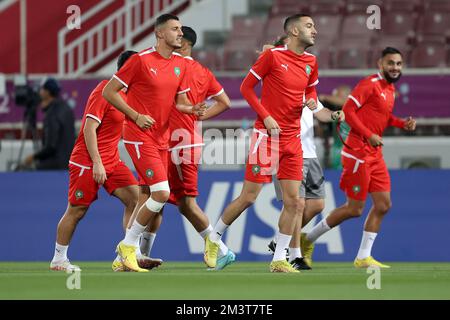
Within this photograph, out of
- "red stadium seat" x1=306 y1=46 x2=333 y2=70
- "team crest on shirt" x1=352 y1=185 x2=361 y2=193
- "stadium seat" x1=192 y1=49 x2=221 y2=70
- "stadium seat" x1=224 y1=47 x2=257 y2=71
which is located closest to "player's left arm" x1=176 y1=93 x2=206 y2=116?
"team crest on shirt" x1=352 y1=185 x2=361 y2=193

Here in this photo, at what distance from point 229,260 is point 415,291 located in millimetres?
2713

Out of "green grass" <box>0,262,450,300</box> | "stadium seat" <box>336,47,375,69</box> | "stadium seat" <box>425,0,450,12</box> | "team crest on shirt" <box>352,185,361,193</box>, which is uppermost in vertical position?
"stadium seat" <box>425,0,450,12</box>

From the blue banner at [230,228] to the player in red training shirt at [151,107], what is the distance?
380 cm

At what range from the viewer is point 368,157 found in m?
12.4

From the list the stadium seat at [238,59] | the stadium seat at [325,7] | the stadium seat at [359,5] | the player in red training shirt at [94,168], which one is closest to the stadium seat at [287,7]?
the stadium seat at [325,7]

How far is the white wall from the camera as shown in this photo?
2195cm

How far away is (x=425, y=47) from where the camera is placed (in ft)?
62.7

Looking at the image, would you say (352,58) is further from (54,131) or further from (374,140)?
(374,140)

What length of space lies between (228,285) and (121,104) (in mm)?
2000

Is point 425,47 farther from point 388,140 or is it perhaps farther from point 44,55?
point 44,55

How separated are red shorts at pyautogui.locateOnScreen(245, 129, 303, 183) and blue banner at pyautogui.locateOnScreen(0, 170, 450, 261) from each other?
375 cm

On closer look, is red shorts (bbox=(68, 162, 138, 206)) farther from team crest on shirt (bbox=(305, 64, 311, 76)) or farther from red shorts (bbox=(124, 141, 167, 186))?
team crest on shirt (bbox=(305, 64, 311, 76))

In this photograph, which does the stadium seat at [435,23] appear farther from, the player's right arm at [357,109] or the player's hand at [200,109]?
the player's hand at [200,109]

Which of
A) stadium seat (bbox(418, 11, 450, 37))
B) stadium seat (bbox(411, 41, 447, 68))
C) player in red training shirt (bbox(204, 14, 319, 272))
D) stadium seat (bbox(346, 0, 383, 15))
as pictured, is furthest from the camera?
stadium seat (bbox(346, 0, 383, 15))
